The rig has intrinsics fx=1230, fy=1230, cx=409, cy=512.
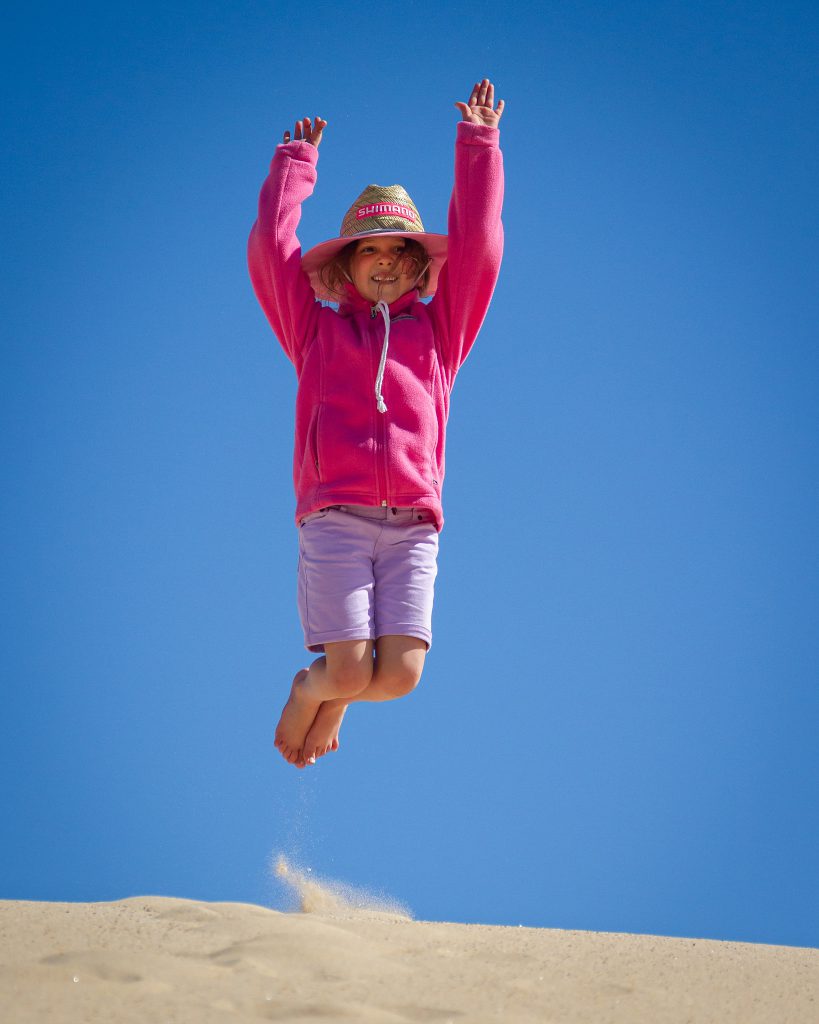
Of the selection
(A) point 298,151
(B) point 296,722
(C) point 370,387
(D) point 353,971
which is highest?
(A) point 298,151

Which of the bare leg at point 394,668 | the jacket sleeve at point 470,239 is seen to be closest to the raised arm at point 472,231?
the jacket sleeve at point 470,239

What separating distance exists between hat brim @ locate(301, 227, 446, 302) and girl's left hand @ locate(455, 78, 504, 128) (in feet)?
1.53

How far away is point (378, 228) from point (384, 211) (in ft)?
0.36

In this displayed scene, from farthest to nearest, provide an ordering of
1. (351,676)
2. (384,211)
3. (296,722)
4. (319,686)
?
(384,211)
(296,722)
(319,686)
(351,676)

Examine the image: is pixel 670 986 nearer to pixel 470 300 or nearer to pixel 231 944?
pixel 231 944

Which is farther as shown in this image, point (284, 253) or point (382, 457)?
point (284, 253)

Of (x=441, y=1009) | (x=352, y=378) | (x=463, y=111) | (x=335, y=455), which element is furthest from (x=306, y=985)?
(x=463, y=111)

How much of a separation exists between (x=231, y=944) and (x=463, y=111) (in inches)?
130

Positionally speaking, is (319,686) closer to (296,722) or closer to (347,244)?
(296,722)

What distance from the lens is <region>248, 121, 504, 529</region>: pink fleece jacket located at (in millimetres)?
4559

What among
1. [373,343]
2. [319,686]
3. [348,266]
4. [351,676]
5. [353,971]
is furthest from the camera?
[348,266]

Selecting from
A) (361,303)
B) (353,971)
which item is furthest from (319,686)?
(361,303)

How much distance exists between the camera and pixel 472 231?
4762mm

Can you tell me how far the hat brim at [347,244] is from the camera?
4855 mm
